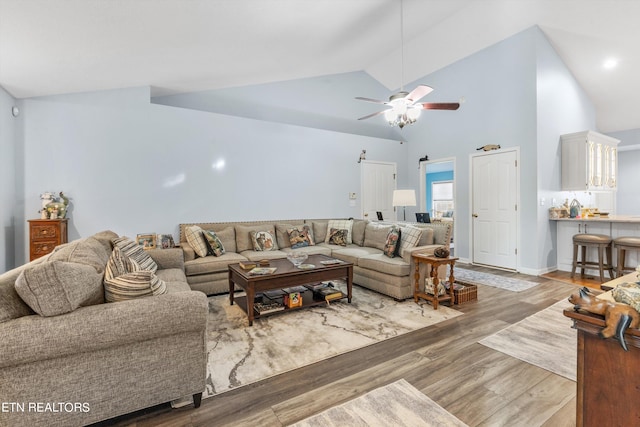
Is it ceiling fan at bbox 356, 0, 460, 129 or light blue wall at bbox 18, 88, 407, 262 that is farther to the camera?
light blue wall at bbox 18, 88, 407, 262

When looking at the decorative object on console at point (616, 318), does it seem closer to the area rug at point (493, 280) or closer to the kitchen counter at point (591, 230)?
the area rug at point (493, 280)

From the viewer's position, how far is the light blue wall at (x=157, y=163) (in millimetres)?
4004

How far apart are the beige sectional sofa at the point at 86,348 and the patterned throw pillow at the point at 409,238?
2755 mm

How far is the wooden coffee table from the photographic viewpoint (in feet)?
9.52

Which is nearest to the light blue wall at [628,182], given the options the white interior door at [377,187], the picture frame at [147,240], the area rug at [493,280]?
the area rug at [493,280]

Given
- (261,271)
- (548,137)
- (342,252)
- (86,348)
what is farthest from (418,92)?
(86,348)

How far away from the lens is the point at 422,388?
192 centimetres

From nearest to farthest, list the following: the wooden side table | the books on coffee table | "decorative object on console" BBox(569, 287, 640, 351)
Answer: "decorative object on console" BBox(569, 287, 640, 351) < the books on coffee table < the wooden side table

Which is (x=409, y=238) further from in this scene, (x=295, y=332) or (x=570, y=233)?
(x=570, y=233)

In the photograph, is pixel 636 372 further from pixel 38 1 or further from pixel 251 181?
pixel 251 181

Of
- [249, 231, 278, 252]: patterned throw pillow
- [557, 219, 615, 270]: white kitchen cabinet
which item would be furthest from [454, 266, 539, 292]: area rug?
[249, 231, 278, 252]: patterned throw pillow

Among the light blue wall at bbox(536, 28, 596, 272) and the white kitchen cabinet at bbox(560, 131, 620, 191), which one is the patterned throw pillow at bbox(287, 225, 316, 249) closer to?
the light blue wall at bbox(536, 28, 596, 272)

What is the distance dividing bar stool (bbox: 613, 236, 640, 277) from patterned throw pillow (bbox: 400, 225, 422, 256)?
3.03 meters

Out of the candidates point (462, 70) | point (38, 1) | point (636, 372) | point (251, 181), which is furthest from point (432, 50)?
point (636, 372)
